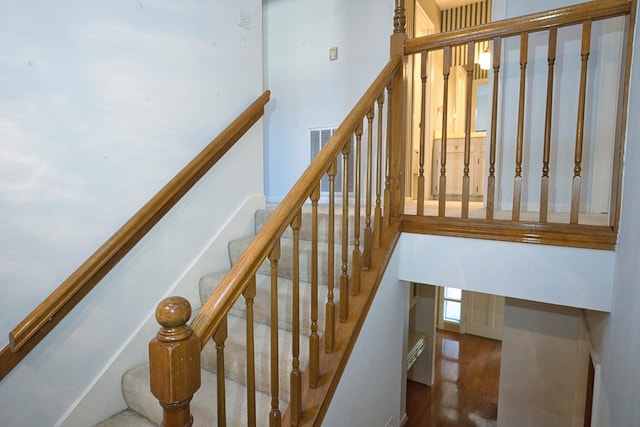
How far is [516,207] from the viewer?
1.68 m

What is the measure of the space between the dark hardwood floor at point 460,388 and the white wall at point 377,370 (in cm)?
229

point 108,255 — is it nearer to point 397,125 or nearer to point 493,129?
point 397,125

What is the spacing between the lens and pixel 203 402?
1454mm

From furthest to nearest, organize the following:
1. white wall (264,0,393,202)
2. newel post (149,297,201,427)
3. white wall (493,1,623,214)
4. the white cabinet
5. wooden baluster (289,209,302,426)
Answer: the white cabinet < white wall (264,0,393,202) < white wall (493,1,623,214) < wooden baluster (289,209,302,426) < newel post (149,297,201,427)

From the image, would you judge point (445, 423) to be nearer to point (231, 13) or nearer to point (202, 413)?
point (202, 413)

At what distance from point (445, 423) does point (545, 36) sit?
385cm

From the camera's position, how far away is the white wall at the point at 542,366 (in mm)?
2855

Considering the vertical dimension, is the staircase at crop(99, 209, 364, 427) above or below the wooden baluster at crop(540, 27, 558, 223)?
below

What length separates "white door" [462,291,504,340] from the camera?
593cm

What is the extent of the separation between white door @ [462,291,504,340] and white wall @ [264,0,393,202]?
4220mm

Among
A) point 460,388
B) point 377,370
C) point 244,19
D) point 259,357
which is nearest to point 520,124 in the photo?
point 377,370

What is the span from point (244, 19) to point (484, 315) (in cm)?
582

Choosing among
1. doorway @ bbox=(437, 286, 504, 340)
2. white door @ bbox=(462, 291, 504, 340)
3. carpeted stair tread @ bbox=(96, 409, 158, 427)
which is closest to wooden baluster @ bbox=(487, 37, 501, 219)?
carpeted stair tread @ bbox=(96, 409, 158, 427)

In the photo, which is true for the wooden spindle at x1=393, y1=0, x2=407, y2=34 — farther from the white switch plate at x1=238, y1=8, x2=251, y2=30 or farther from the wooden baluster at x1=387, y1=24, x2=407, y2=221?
the white switch plate at x1=238, y1=8, x2=251, y2=30
